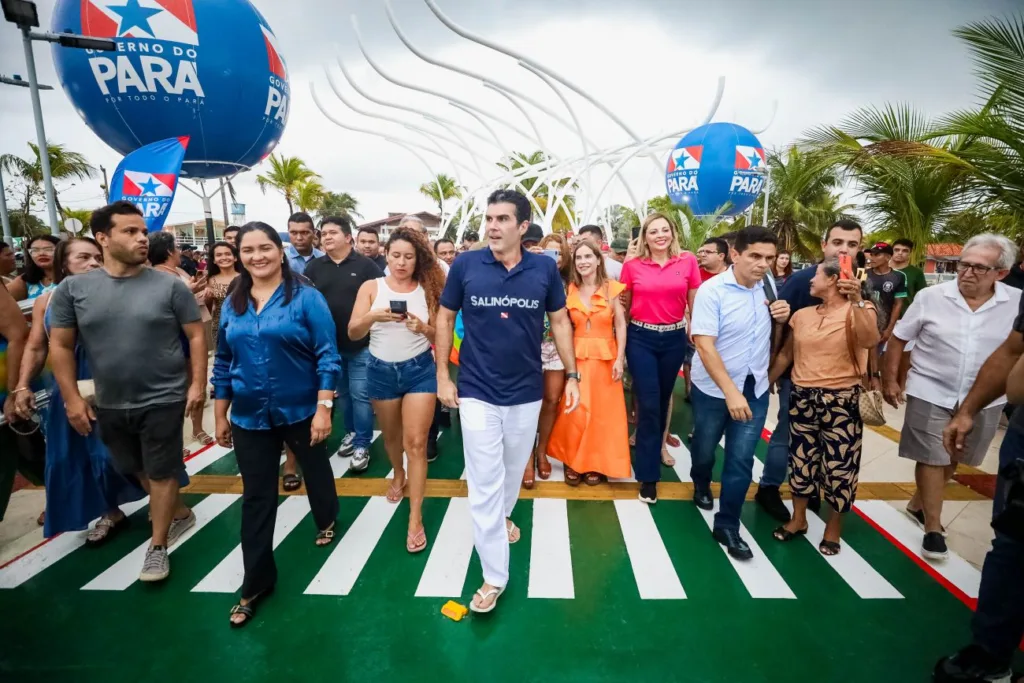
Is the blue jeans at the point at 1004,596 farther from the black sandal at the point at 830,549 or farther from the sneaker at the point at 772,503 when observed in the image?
the sneaker at the point at 772,503

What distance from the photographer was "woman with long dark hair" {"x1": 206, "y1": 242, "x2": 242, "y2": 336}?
4055 millimetres

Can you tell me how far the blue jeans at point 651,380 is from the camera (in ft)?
11.7

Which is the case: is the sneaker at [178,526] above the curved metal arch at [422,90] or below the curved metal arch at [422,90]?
below

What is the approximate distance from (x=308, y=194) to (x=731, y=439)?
38.9m

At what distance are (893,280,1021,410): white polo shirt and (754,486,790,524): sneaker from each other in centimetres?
111

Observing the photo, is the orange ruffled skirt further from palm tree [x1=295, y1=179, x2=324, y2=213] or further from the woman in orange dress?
palm tree [x1=295, y1=179, x2=324, y2=213]

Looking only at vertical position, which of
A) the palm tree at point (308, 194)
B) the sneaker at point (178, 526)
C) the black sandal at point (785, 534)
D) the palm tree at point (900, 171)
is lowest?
the sneaker at point (178, 526)

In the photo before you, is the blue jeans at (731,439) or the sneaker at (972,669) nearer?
the sneaker at (972,669)

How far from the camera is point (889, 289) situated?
5.29 meters

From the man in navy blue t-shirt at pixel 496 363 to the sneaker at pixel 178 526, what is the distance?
6.97ft

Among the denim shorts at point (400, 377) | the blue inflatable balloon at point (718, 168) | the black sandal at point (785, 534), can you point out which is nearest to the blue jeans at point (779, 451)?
the black sandal at point (785, 534)

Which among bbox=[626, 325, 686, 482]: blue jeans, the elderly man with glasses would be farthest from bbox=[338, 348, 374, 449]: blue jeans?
the elderly man with glasses

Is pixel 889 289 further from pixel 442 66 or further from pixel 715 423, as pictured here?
pixel 442 66

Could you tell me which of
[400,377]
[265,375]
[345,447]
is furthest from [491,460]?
[345,447]
